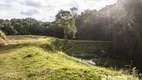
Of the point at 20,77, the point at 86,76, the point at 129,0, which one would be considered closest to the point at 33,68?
the point at 20,77

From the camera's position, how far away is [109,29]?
3561 inches

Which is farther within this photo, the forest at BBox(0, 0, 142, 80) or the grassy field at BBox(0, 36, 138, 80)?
the forest at BBox(0, 0, 142, 80)

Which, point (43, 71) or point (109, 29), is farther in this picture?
point (109, 29)

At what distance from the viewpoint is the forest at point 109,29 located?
43.3 metres

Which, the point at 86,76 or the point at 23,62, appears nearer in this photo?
the point at 86,76

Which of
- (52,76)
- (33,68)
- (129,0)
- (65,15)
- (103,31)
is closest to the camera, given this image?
(52,76)

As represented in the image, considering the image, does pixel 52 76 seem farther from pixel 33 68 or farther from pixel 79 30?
pixel 79 30

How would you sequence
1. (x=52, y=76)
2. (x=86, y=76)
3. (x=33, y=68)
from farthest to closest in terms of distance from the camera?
(x=33, y=68), (x=52, y=76), (x=86, y=76)

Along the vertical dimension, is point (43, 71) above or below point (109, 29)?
below

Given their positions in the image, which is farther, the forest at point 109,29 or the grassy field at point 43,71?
the forest at point 109,29

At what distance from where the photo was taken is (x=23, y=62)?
619 inches

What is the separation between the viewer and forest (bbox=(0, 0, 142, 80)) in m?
43.3

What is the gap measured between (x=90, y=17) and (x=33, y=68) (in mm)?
100719

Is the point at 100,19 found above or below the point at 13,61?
above
